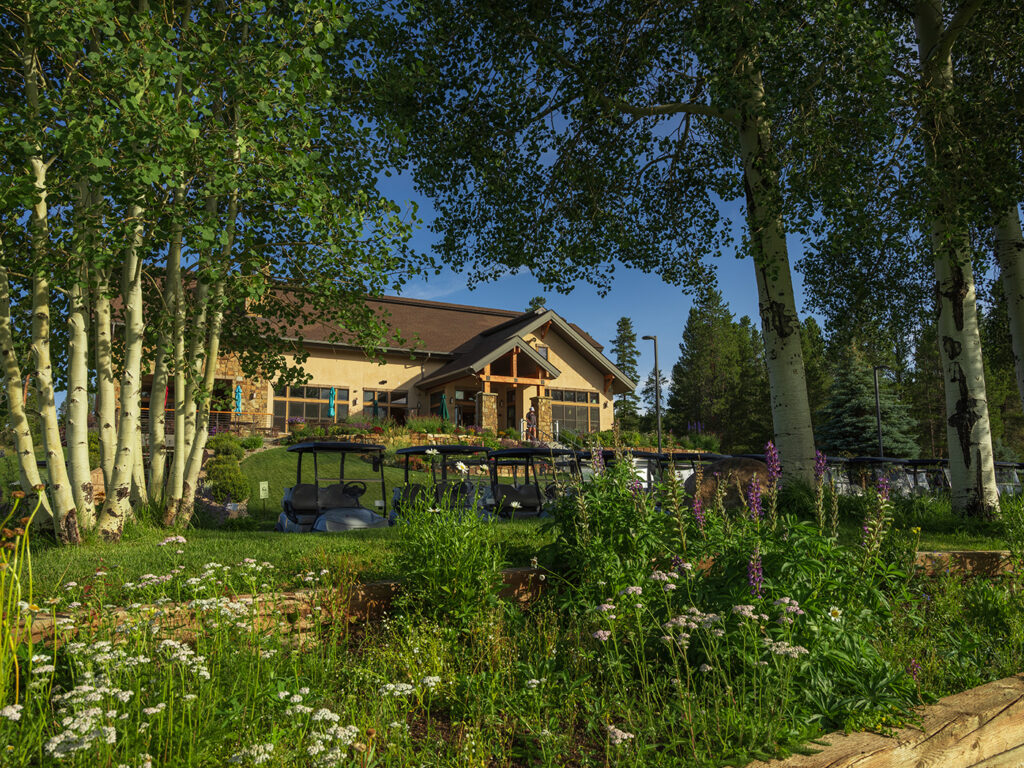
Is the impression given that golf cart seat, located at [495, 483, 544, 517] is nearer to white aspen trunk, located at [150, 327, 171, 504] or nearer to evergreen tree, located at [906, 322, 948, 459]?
white aspen trunk, located at [150, 327, 171, 504]

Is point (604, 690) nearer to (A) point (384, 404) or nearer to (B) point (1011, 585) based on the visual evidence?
(B) point (1011, 585)

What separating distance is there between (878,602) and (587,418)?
32599mm

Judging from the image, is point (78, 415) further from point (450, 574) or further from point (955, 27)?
point (955, 27)

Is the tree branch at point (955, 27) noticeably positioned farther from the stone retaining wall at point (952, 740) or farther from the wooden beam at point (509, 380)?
the wooden beam at point (509, 380)

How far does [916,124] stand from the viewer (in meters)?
10.2

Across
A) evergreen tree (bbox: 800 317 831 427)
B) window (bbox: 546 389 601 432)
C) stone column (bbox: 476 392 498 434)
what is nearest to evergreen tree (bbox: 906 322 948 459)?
evergreen tree (bbox: 800 317 831 427)

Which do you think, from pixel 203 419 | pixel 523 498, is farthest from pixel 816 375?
pixel 203 419

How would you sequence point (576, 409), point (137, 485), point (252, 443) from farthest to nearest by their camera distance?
point (576, 409) → point (252, 443) → point (137, 485)

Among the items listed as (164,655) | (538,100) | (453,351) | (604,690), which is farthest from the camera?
(453,351)

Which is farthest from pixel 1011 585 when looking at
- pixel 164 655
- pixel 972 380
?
pixel 164 655

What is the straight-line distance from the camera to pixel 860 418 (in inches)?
1495

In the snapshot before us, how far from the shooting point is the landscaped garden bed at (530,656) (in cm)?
350

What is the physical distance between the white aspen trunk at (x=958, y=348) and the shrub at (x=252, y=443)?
23099 mm

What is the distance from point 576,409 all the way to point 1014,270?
2683 cm
